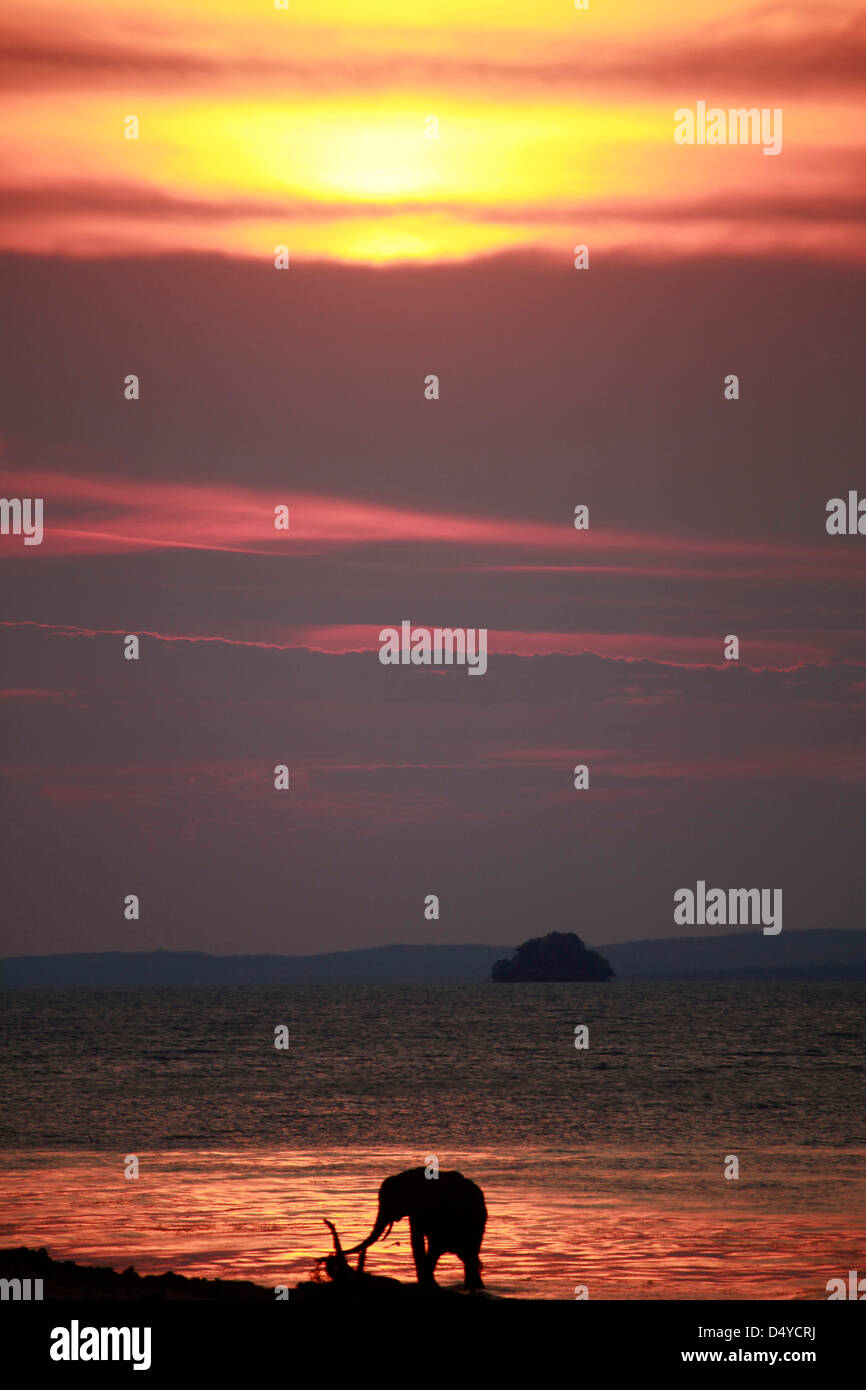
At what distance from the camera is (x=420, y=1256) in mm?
19219

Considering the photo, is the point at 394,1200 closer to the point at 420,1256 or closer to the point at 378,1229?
the point at 378,1229

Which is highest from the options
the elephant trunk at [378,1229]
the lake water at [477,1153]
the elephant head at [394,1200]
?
the elephant head at [394,1200]

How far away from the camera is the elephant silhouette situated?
18797 mm

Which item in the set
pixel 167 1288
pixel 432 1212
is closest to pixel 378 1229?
pixel 432 1212

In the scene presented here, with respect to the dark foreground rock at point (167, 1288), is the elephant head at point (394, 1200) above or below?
above

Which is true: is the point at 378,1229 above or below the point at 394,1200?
below

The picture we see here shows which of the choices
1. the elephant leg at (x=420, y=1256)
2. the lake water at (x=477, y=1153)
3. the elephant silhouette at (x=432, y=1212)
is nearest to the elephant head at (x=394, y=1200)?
the elephant silhouette at (x=432, y=1212)

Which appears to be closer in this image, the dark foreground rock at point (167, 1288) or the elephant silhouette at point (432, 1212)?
the dark foreground rock at point (167, 1288)

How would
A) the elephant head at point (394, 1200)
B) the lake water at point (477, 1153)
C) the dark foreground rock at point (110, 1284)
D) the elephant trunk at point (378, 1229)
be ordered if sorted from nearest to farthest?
1. the elephant trunk at point (378, 1229)
2. the elephant head at point (394, 1200)
3. the dark foreground rock at point (110, 1284)
4. the lake water at point (477, 1153)

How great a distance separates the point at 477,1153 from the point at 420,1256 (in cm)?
2458

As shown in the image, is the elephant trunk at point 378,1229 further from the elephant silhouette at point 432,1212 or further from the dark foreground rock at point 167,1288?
the dark foreground rock at point 167,1288

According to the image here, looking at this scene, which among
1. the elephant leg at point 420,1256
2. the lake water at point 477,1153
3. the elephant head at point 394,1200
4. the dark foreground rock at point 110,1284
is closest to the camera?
the elephant head at point 394,1200

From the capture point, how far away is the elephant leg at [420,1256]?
19109 millimetres
